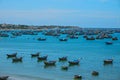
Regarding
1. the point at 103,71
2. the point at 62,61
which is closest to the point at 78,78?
the point at 103,71

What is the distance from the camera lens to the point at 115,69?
32656 mm

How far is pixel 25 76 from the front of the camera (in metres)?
27.8

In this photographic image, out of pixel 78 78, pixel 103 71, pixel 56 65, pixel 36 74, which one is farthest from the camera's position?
pixel 56 65

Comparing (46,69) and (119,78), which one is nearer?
(119,78)

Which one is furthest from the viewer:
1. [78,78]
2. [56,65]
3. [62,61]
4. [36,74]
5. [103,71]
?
[62,61]

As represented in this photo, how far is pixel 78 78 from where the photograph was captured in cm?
2628

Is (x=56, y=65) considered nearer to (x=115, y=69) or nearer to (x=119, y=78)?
(x=115, y=69)

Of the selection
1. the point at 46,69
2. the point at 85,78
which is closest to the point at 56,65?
the point at 46,69

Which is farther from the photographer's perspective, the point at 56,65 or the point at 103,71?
the point at 56,65

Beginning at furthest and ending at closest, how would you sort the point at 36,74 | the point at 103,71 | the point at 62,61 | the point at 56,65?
1. the point at 62,61
2. the point at 56,65
3. the point at 103,71
4. the point at 36,74

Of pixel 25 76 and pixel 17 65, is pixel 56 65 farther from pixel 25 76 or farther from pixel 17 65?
pixel 25 76

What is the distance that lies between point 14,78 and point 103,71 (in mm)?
8845

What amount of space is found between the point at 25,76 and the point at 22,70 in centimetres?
389

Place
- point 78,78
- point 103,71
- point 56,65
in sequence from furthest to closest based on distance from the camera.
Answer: point 56,65, point 103,71, point 78,78
